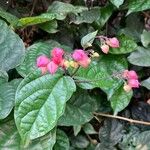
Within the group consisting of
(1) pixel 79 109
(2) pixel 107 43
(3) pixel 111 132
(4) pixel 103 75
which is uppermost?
(2) pixel 107 43

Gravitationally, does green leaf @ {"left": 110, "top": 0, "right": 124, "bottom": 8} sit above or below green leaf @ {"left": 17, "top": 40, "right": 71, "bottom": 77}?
above

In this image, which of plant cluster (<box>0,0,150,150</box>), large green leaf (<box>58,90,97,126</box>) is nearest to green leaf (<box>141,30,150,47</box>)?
plant cluster (<box>0,0,150,150</box>)

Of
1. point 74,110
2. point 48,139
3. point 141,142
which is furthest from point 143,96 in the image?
point 48,139

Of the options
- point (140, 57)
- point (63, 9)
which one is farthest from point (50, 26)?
point (140, 57)

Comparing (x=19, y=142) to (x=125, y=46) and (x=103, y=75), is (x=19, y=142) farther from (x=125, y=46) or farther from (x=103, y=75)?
(x=125, y=46)

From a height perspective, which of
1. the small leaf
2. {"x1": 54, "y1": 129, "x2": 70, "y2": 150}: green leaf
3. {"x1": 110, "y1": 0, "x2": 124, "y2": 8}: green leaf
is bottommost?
the small leaf

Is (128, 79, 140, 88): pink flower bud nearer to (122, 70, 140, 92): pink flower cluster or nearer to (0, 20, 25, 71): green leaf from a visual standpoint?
(122, 70, 140, 92): pink flower cluster

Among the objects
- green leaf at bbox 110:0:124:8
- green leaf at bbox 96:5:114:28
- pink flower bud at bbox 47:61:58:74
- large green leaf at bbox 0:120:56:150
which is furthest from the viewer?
green leaf at bbox 96:5:114:28
